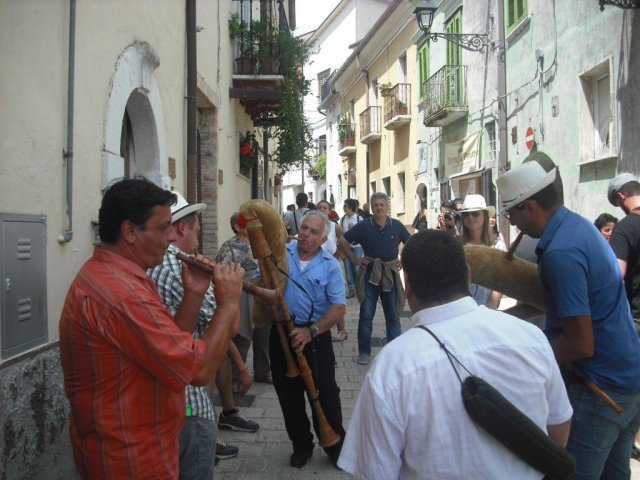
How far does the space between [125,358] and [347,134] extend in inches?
1173

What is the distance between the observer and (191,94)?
711cm

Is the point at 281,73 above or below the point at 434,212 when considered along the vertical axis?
above

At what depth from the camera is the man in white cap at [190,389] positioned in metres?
2.72

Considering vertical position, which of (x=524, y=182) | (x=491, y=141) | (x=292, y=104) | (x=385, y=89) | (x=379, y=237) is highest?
(x=385, y=89)

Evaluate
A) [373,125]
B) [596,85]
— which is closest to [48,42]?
[596,85]

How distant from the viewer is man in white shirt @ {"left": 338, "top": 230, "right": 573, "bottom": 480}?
1.76 meters

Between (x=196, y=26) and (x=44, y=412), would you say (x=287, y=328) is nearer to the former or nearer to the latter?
(x=44, y=412)

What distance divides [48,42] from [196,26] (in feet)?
13.1

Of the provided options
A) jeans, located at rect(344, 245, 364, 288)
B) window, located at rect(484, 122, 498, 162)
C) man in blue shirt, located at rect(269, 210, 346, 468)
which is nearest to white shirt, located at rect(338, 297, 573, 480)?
man in blue shirt, located at rect(269, 210, 346, 468)

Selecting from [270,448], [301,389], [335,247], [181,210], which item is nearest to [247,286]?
[181,210]

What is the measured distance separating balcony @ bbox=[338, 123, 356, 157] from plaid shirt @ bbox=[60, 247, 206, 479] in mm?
28727

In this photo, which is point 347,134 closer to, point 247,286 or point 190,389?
point 247,286

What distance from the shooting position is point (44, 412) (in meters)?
3.36

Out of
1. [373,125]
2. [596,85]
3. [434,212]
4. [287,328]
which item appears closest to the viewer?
[287,328]
